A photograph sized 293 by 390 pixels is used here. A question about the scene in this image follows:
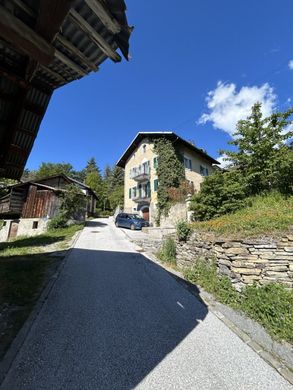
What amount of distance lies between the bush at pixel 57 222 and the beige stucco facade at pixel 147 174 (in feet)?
30.8

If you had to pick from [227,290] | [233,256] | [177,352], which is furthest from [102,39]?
[227,290]

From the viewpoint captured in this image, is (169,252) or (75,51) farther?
(169,252)

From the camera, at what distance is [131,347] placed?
3.68 meters

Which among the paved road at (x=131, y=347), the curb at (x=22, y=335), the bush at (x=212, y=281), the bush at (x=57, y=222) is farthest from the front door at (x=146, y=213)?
the curb at (x=22, y=335)

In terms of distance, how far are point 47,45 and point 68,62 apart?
30.8 inches

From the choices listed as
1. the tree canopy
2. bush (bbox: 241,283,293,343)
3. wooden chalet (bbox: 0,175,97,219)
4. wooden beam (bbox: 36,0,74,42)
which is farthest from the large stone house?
wooden beam (bbox: 36,0,74,42)

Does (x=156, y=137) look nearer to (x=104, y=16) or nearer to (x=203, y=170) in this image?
(x=203, y=170)

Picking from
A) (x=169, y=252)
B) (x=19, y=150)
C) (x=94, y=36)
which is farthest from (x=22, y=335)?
(x=169, y=252)

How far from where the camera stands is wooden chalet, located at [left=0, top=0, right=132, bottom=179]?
73.9 inches

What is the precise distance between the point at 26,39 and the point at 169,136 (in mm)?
22957

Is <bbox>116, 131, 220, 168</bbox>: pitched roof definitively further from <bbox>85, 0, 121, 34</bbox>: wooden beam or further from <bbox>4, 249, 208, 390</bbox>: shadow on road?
<bbox>85, 0, 121, 34</bbox>: wooden beam

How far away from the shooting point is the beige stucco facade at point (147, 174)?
2441cm

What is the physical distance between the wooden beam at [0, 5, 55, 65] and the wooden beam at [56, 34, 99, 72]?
23.0 inches

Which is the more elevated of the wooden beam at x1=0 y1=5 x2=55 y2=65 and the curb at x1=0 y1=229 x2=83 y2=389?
the wooden beam at x1=0 y1=5 x2=55 y2=65
